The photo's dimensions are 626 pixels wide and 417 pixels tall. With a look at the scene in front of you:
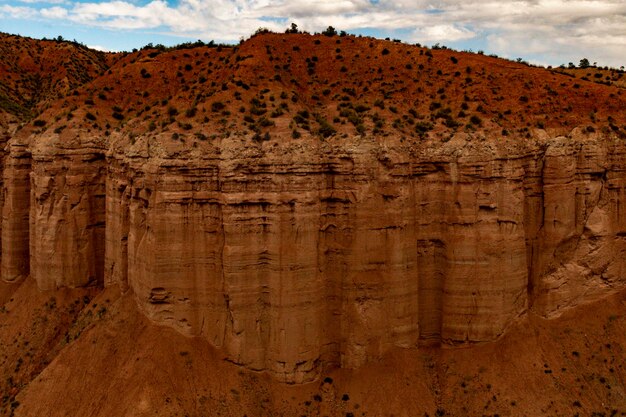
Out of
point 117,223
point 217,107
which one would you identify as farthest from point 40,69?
point 217,107

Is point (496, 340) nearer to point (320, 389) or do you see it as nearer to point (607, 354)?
point (607, 354)

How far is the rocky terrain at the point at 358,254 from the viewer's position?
28922 millimetres

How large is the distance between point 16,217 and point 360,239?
2744 centimetres

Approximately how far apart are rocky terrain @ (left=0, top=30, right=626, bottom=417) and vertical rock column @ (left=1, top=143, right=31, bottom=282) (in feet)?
28.8

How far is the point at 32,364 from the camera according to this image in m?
35.6

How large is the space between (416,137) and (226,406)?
17338 millimetres

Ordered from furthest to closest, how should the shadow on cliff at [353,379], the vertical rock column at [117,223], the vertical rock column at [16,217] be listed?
the vertical rock column at [16,217], the vertical rock column at [117,223], the shadow on cliff at [353,379]

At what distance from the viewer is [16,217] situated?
4200 centimetres

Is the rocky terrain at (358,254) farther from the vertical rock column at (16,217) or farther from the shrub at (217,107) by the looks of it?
the vertical rock column at (16,217)

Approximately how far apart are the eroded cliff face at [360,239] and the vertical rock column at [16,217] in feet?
39.9

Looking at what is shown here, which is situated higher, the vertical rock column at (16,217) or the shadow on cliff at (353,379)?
the vertical rock column at (16,217)

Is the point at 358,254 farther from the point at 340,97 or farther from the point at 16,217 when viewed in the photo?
the point at 16,217

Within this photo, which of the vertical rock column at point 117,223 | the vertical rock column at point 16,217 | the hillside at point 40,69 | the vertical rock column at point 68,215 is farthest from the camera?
the hillside at point 40,69

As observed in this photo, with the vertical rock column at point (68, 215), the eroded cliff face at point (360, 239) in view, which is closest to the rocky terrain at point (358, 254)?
the eroded cliff face at point (360, 239)
